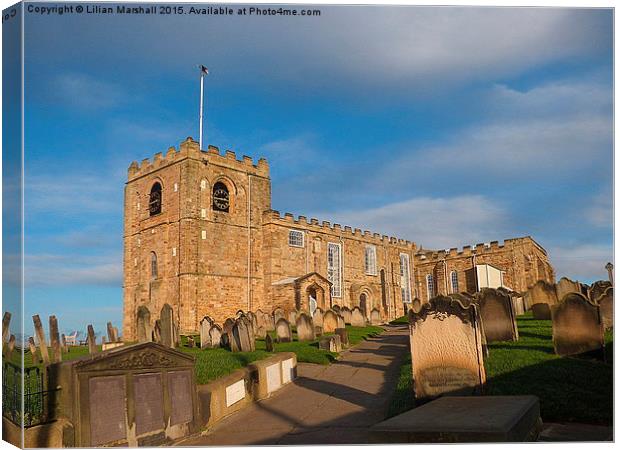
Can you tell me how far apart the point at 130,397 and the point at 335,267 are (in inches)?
1131

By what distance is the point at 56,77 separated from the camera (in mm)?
7770

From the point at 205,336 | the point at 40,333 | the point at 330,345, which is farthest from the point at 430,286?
the point at 40,333

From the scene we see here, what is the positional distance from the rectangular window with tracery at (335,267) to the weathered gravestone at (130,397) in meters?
27.3

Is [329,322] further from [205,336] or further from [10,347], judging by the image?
[10,347]

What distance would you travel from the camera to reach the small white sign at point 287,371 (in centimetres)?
1135

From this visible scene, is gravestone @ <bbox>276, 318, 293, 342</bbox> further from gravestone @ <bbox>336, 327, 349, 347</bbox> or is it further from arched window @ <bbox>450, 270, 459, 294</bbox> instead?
arched window @ <bbox>450, 270, 459, 294</bbox>

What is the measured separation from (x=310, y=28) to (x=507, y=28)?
2.73 meters

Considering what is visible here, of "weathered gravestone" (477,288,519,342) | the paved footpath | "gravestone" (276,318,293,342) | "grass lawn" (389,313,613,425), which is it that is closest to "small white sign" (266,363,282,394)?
the paved footpath

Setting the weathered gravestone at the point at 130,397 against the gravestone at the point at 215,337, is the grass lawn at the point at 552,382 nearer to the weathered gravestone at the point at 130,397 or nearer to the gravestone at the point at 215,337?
the weathered gravestone at the point at 130,397

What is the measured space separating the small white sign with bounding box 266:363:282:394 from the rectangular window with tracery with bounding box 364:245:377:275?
27.2m

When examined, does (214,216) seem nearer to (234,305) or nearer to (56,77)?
(234,305)

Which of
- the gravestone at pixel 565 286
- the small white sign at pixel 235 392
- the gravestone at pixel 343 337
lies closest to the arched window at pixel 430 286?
the gravestone at pixel 565 286

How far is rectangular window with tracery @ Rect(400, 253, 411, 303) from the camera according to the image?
41.3 meters

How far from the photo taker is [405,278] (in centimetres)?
4162
